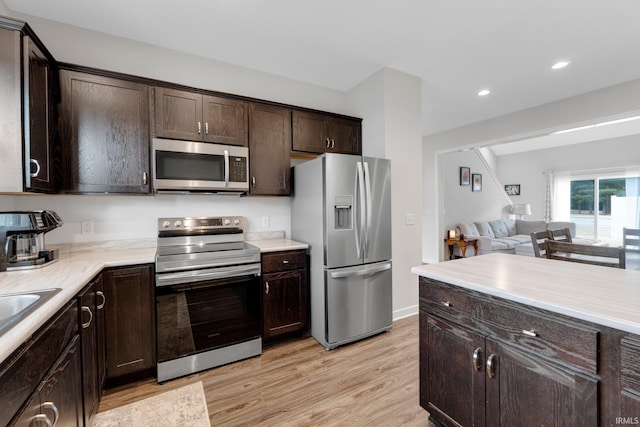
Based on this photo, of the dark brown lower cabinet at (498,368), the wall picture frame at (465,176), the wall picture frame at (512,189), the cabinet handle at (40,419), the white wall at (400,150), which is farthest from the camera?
the wall picture frame at (512,189)

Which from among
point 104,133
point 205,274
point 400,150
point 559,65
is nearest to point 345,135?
point 400,150

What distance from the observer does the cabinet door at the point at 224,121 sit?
251 centimetres

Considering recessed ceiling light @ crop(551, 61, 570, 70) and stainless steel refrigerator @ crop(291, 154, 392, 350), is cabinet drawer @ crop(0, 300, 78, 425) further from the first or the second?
recessed ceiling light @ crop(551, 61, 570, 70)

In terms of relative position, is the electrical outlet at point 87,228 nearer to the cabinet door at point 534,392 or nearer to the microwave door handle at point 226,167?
the microwave door handle at point 226,167

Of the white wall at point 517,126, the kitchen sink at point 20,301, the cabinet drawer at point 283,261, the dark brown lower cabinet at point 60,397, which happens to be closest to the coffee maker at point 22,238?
the kitchen sink at point 20,301

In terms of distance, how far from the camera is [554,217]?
23.8 ft

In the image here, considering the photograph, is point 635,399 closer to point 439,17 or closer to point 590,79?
point 439,17

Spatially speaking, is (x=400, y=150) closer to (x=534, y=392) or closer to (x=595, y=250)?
(x=595, y=250)

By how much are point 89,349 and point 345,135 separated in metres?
2.90

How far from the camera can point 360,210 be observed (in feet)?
8.59

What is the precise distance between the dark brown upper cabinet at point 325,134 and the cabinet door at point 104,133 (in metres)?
1.41

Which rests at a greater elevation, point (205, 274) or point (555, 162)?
point (555, 162)

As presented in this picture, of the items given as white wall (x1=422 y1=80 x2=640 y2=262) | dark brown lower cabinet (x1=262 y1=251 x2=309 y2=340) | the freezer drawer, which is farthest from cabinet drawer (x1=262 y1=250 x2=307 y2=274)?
white wall (x1=422 y1=80 x2=640 y2=262)

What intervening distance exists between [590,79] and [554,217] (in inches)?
204
